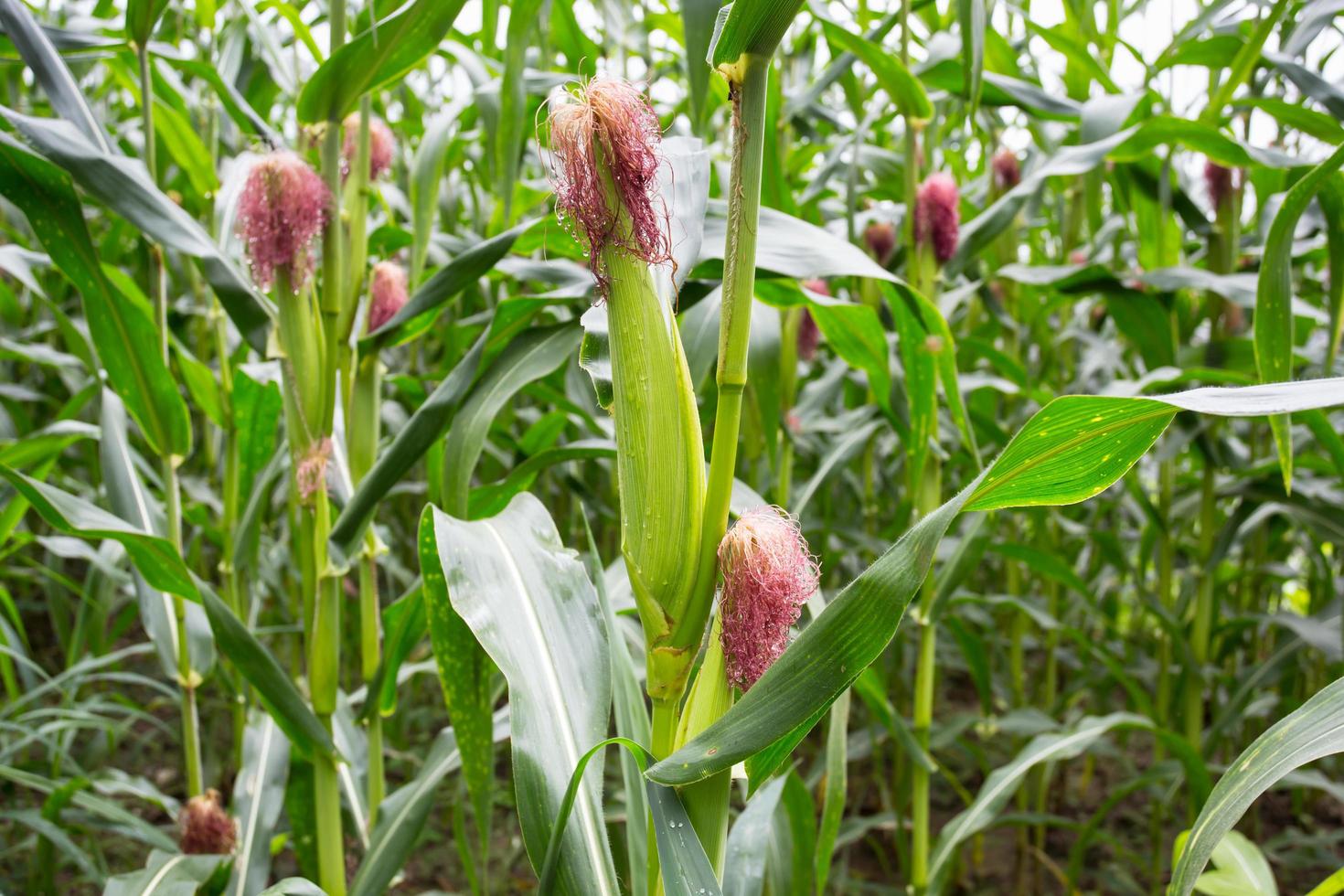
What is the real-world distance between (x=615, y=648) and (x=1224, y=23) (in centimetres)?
172

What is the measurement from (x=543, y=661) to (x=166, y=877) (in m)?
0.72

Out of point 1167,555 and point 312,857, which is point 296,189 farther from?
point 1167,555

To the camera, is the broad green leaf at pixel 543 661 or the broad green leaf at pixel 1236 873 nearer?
the broad green leaf at pixel 543 661

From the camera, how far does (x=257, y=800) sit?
1418 mm

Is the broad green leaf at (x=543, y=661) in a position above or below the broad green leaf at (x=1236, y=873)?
above

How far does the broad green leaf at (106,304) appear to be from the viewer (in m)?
1.07

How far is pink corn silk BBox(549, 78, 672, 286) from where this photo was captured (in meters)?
0.68

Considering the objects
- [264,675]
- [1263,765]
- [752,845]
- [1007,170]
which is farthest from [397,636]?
[1007,170]

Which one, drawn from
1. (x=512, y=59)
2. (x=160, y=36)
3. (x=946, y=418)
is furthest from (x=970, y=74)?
(x=160, y=36)

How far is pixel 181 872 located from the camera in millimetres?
1188

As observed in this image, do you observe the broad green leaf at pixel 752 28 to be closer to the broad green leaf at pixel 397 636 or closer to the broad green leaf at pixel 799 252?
the broad green leaf at pixel 799 252

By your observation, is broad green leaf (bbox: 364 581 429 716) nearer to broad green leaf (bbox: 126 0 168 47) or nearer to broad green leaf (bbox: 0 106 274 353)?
broad green leaf (bbox: 0 106 274 353)

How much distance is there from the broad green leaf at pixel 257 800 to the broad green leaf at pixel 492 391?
59 cm

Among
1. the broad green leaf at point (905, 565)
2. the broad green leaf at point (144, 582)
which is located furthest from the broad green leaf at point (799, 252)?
the broad green leaf at point (144, 582)
